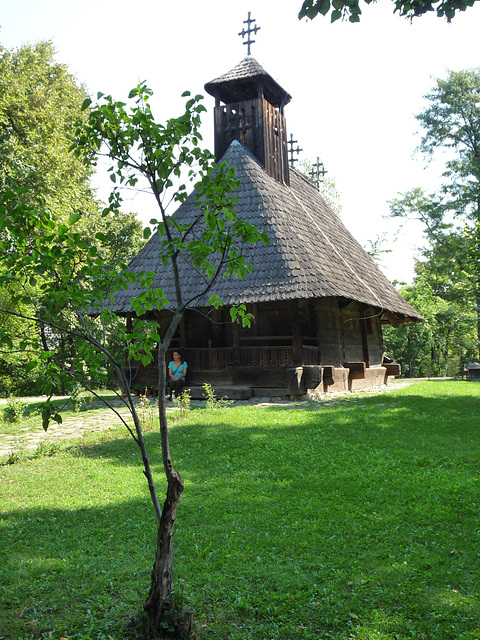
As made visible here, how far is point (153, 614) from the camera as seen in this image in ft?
7.98

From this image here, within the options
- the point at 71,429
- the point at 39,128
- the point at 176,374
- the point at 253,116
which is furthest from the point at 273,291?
the point at 39,128

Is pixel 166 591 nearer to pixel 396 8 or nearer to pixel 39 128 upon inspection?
pixel 396 8

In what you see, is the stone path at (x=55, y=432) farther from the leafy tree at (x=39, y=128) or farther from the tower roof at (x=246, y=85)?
the tower roof at (x=246, y=85)

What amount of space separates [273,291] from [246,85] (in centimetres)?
764

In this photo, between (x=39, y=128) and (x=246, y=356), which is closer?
(x=246, y=356)

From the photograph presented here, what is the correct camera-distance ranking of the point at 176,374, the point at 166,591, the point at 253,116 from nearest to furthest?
the point at 166,591
the point at 176,374
the point at 253,116

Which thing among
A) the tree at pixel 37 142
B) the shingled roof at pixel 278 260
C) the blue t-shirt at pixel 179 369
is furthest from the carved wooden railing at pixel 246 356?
the tree at pixel 37 142

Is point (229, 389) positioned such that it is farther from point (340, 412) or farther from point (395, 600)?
point (395, 600)

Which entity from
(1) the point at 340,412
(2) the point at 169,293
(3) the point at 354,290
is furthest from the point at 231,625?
(3) the point at 354,290

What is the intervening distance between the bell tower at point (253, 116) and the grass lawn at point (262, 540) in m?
9.78

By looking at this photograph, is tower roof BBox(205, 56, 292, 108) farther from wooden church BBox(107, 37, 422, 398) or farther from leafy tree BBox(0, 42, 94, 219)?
leafy tree BBox(0, 42, 94, 219)

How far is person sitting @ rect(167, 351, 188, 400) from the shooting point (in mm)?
11289

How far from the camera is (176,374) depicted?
11312 mm

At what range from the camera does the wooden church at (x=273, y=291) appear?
1075cm
